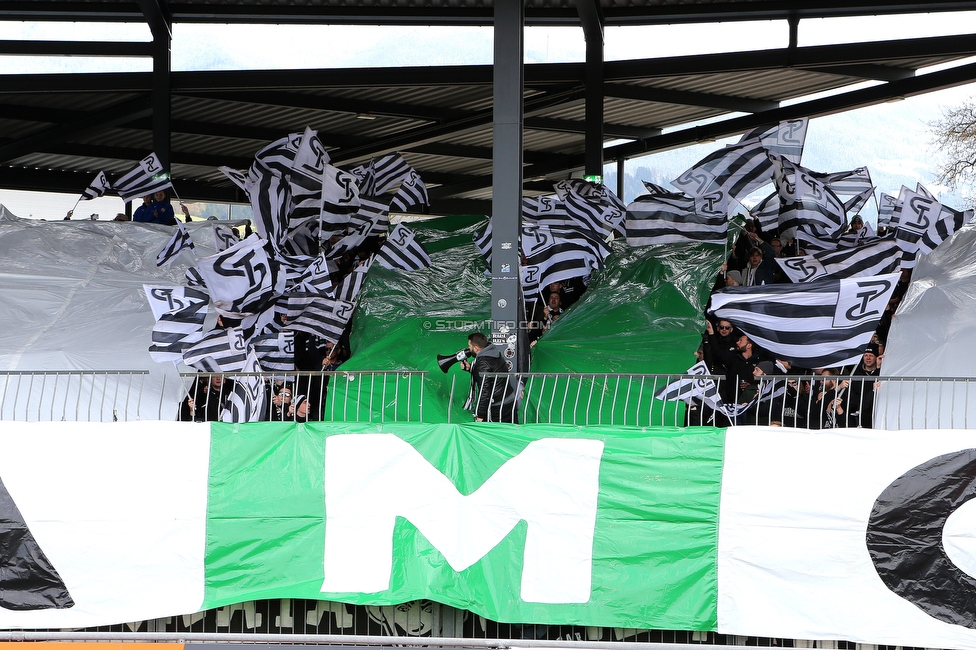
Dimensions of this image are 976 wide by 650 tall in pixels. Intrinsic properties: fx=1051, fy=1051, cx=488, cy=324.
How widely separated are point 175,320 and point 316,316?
6.83 ft

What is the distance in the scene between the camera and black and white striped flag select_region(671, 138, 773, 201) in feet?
43.7

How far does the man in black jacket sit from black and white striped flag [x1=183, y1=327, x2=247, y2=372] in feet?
8.00

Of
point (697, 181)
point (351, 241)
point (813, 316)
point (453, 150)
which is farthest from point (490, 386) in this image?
point (453, 150)

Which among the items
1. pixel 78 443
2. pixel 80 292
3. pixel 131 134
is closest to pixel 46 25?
pixel 131 134

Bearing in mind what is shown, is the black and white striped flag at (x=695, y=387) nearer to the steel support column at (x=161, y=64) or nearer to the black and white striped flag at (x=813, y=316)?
the black and white striped flag at (x=813, y=316)

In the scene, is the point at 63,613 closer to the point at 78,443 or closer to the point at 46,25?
the point at 78,443

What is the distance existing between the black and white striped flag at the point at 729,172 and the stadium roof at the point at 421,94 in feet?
19.6

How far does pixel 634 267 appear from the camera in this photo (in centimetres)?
1391

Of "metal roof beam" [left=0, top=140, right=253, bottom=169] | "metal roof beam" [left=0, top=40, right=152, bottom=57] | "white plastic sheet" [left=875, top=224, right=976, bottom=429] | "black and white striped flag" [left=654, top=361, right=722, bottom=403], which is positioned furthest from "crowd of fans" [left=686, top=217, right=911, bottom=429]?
"metal roof beam" [left=0, top=140, right=253, bottom=169]

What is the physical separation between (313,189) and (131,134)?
10260 millimetres

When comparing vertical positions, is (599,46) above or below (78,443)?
above

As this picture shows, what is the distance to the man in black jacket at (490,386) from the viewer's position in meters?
10.6

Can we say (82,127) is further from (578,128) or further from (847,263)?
(847,263)

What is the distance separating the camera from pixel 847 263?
12.2 m
